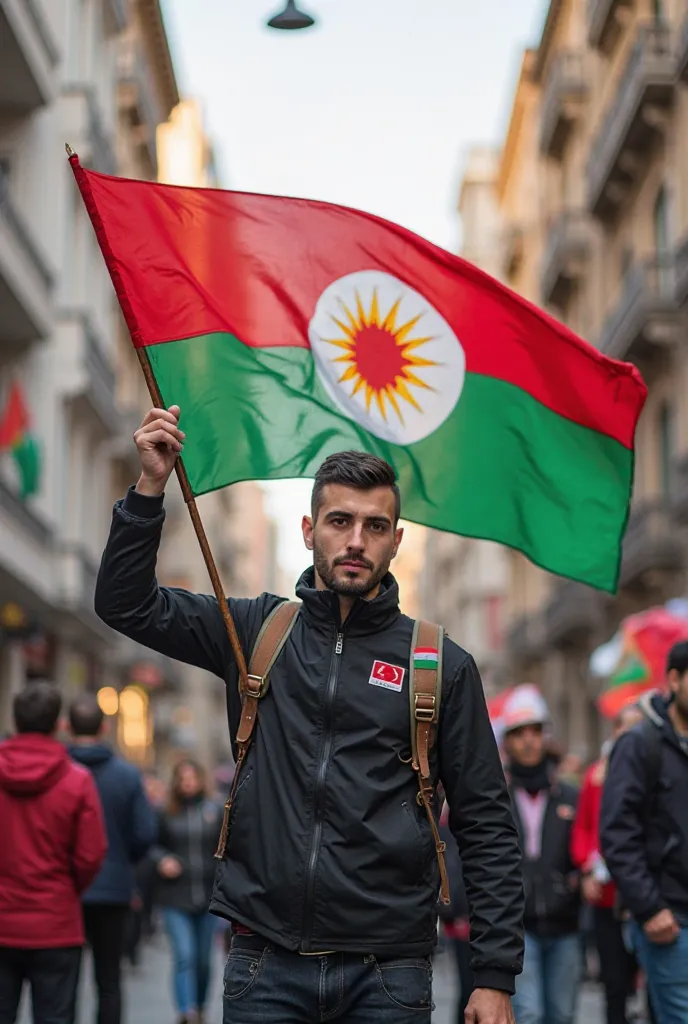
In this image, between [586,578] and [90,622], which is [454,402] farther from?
[90,622]

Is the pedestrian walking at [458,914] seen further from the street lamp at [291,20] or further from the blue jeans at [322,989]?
the street lamp at [291,20]

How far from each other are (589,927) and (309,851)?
1290 centimetres

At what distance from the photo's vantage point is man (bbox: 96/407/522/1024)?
4.35 m

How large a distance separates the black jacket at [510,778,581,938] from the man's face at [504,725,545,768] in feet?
0.51

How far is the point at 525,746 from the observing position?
31.1ft

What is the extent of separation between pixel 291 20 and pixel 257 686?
6505 millimetres

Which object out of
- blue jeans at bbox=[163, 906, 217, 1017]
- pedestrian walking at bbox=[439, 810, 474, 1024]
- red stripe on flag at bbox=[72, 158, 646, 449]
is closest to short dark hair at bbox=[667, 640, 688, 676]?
red stripe on flag at bbox=[72, 158, 646, 449]

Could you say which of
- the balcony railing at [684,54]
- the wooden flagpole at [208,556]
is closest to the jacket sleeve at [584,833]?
the wooden flagpole at [208,556]

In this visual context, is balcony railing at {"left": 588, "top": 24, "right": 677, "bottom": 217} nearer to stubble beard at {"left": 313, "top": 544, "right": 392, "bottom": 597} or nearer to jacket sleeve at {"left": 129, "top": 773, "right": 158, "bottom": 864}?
jacket sleeve at {"left": 129, "top": 773, "right": 158, "bottom": 864}

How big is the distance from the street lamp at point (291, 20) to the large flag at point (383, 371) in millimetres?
3799

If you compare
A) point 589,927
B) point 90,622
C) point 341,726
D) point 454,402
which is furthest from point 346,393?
point 90,622

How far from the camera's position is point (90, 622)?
3234 cm

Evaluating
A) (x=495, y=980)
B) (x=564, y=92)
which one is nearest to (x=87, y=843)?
(x=495, y=980)

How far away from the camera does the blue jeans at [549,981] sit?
8.90 meters
